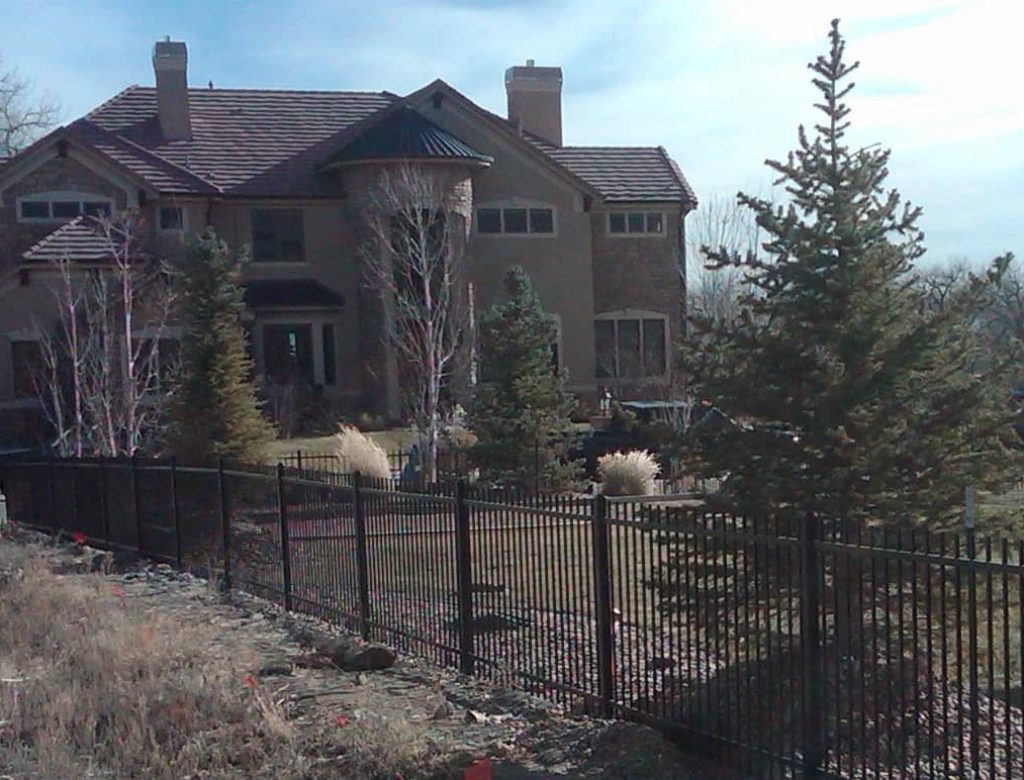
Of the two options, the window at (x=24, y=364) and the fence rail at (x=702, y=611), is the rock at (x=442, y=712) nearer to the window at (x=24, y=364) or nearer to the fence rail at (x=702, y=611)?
the fence rail at (x=702, y=611)

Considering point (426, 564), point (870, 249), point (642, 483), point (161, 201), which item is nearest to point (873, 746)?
point (870, 249)

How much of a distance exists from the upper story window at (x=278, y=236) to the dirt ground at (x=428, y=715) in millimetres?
24290

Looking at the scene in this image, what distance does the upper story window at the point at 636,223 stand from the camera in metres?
39.0

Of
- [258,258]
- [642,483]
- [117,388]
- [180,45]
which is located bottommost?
[642,483]

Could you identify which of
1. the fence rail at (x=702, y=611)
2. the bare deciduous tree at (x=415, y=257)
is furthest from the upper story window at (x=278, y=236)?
the fence rail at (x=702, y=611)

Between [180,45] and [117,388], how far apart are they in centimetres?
1330

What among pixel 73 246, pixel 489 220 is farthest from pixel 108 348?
pixel 489 220

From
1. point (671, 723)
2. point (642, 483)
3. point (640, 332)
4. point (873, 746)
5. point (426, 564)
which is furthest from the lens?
point (640, 332)

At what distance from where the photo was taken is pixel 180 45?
36531mm

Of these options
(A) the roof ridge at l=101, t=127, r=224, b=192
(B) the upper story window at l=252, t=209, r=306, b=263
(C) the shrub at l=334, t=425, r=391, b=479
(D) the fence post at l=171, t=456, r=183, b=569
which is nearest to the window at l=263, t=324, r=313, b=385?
(B) the upper story window at l=252, t=209, r=306, b=263

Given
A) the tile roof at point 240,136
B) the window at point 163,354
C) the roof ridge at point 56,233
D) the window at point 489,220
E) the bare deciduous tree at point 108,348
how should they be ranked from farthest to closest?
the window at point 489,220 → the tile roof at point 240,136 → the roof ridge at point 56,233 → the window at point 163,354 → the bare deciduous tree at point 108,348

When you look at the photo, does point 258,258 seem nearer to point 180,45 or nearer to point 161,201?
point 161,201

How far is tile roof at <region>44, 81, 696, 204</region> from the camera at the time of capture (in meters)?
34.1

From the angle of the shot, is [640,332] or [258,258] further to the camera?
[640,332]
